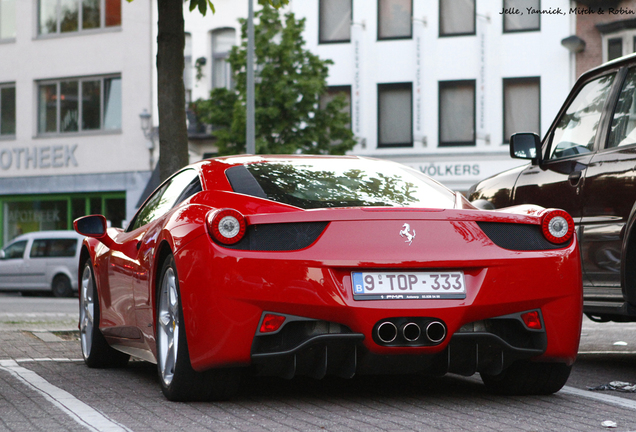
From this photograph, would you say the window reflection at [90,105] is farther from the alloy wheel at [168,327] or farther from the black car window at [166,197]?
the alloy wheel at [168,327]

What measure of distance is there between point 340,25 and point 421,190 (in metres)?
24.5

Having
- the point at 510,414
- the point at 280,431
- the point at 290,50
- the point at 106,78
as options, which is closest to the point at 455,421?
the point at 510,414

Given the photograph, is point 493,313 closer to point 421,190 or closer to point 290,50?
point 421,190

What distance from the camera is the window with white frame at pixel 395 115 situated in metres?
29.0

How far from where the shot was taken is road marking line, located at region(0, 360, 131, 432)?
4336 mm

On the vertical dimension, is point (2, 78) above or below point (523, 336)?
above

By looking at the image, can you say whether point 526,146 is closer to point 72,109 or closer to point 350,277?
Result: point 350,277

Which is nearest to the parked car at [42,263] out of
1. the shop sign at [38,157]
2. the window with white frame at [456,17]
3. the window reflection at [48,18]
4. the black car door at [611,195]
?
the shop sign at [38,157]

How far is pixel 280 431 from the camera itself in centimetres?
417

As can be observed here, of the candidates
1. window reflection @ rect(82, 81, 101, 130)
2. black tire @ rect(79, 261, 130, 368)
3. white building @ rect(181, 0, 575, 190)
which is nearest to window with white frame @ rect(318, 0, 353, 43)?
white building @ rect(181, 0, 575, 190)

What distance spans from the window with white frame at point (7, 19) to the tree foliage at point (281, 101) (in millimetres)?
8762

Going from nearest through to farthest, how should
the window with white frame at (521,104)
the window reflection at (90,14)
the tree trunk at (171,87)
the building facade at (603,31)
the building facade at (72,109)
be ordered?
the tree trunk at (171,87), the building facade at (603,31), the window with white frame at (521,104), the building facade at (72,109), the window reflection at (90,14)

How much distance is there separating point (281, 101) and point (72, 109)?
8513 millimetres

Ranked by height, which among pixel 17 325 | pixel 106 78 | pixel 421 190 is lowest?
pixel 17 325
